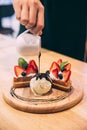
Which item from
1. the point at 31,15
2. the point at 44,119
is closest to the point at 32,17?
the point at 31,15

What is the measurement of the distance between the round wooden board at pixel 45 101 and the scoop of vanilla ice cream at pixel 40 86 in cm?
2

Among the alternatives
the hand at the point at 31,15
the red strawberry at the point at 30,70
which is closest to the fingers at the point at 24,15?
the hand at the point at 31,15

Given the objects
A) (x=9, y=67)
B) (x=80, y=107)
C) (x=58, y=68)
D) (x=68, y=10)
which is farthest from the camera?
(x=68, y=10)

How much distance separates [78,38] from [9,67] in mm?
796

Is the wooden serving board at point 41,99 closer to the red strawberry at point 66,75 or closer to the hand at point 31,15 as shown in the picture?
the red strawberry at point 66,75

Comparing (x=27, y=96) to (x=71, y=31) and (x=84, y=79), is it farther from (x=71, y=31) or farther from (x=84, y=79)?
(x=71, y=31)

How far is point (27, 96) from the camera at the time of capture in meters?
1.12

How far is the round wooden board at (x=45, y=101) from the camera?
1043 millimetres

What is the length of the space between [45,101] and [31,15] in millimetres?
336

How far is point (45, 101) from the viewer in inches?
42.5

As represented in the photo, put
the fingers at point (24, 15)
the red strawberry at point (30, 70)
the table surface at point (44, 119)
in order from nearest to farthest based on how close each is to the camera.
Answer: the table surface at point (44, 119) → the fingers at point (24, 15) → the red strawberry at point (30, 70)

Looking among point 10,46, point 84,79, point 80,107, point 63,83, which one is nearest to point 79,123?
point 80,107

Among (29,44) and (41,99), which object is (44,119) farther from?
(29,44)

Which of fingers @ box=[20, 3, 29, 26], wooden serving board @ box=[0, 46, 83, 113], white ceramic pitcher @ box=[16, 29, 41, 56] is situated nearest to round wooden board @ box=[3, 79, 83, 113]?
wooden serving board @ box=[0, 46, 83, 113]
